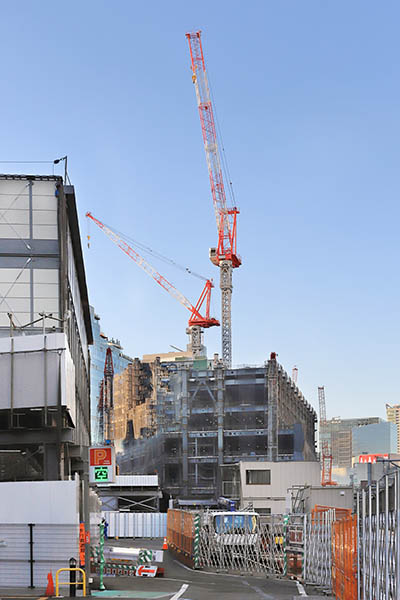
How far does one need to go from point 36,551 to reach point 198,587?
6910mm

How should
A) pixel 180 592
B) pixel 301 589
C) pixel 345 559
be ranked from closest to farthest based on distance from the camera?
1. pixel 345 559
2. pixel 180 592
3. pixel 301 589

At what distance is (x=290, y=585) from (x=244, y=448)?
271 ft

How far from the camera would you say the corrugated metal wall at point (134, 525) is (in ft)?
237

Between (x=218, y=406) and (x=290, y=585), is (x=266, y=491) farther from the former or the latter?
(x=290, y=585)

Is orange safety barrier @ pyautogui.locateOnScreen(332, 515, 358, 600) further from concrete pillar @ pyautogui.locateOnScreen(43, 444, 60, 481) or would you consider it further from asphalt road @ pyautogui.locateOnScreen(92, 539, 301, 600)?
concrete pillar @ pyautogui.locateOnScreen(43, 444, 60, 481)

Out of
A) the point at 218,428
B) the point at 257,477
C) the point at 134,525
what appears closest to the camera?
the point at 134,525

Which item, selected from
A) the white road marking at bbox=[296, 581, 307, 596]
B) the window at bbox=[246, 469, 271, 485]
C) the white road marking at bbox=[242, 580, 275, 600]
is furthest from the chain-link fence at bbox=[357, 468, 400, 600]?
the window at bbox=[246, 469, 271, 485]

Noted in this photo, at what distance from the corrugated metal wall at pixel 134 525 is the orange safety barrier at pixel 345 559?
45.1 meters

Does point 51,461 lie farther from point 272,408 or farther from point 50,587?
point 272,408

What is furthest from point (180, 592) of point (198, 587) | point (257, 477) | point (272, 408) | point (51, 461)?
point (272, 408)

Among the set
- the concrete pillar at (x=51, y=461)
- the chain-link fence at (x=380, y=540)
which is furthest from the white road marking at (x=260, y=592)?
the concrete pillar at (x=51, y=461)

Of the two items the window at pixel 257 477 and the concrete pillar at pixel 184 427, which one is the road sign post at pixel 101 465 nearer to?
the window at pixel 257 477

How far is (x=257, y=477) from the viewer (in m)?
83.0

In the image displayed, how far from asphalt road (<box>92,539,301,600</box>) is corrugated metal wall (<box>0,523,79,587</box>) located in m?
1.66
